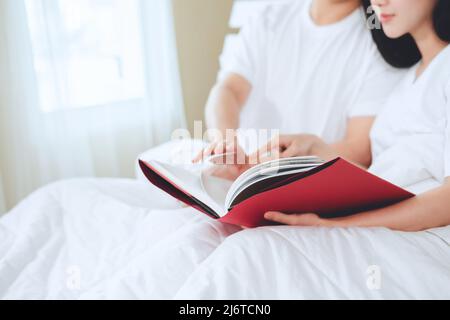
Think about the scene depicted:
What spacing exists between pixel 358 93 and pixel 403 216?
682 mm

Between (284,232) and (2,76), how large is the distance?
Answer: 126cm

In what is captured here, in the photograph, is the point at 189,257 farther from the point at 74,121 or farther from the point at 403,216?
the point at 74,121

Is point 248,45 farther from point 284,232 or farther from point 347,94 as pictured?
point 284,232

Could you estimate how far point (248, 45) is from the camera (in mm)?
1487

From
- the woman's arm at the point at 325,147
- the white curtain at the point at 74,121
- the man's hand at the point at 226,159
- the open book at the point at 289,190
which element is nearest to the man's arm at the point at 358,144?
the woman's arm at the point at 325,147

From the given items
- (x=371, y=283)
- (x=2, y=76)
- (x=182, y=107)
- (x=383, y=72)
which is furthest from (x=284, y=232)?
(x=182, y=107)

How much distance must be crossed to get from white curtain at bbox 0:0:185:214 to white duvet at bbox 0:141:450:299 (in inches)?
29.0

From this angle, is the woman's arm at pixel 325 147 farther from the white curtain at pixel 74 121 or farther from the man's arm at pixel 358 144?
the white curtain at pixel 74 121

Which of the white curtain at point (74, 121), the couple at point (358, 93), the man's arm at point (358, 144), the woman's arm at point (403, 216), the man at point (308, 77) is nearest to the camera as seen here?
the woman's arm at point (403, 216)

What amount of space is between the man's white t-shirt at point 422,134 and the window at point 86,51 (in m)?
1.24

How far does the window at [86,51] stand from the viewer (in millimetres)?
1559

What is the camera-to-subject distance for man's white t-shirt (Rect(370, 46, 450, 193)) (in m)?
0.83

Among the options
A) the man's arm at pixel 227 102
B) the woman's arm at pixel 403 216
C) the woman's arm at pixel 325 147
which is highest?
the man's arm at pixel 227 102

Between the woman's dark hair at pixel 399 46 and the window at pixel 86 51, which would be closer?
the woman's dark hair at pixel 399 46
